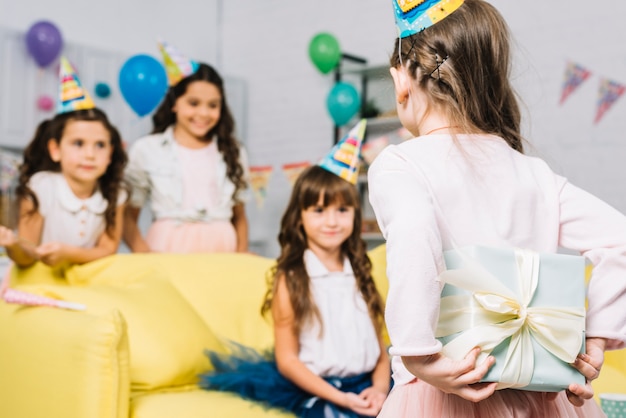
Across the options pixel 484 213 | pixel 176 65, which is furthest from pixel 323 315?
pixel 176 65

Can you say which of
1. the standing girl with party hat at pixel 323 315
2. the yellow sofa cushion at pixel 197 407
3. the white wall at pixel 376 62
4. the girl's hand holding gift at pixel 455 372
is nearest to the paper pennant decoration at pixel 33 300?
the yellow sofa cushion at pixel 197 407

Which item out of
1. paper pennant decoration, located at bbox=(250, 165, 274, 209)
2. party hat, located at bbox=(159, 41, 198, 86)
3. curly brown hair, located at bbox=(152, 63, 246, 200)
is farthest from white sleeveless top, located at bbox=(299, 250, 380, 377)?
paper pennant decoration, located at bbox=(250, 165, 274, 209)

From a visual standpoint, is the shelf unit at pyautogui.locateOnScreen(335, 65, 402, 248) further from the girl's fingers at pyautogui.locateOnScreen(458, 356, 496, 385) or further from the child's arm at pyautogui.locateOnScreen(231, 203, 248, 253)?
the girl's fingers at pyautogui.locateOnScreen(458, 356, 496, 385)

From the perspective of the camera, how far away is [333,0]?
15.3 ft

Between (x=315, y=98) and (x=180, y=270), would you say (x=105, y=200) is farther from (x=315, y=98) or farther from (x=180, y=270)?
(x=315, y=98)

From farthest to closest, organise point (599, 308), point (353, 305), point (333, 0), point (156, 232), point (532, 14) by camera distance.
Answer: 1. point (333, 0)
2. point (532, 14)
3. point (156, 232)
4. point (353, 305)
5. point (599, 308)

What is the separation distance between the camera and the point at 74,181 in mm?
2613

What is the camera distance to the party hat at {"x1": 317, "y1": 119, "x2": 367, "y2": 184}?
6.81 feet

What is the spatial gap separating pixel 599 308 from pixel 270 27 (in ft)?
14.0

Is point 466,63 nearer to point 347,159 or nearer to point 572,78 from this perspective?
point 347,159

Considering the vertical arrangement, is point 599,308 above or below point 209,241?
above

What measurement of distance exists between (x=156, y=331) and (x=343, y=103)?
2.44 metres

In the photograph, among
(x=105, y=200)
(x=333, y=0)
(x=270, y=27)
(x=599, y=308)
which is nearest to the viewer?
(x=599, y=308)

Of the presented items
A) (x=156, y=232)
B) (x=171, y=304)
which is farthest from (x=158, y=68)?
(x=171, y=304)
